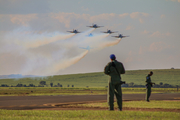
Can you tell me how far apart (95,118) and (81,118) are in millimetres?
575

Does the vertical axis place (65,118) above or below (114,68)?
below

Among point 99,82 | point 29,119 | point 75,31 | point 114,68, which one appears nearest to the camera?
Result: point 29,119

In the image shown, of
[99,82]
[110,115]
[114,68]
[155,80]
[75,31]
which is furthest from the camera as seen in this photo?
[99,82]

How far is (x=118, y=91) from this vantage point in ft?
54.0

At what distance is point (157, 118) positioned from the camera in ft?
42.9

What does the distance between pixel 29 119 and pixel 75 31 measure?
70.8 metres

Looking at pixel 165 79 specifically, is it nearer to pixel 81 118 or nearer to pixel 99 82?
pixel 99 82

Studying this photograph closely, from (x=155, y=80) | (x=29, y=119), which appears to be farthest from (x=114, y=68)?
(x=155, y=80)

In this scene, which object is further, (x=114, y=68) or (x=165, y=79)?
(x=165, y=79)

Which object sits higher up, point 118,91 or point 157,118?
point 118,91

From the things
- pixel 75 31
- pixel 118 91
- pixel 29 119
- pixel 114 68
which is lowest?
pixel 29 119

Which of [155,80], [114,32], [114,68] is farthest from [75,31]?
[155,80]

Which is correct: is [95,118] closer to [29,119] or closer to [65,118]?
[65,118]

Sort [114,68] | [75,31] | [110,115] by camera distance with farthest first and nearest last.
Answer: [75,31] < [114,68] < [110,115]
